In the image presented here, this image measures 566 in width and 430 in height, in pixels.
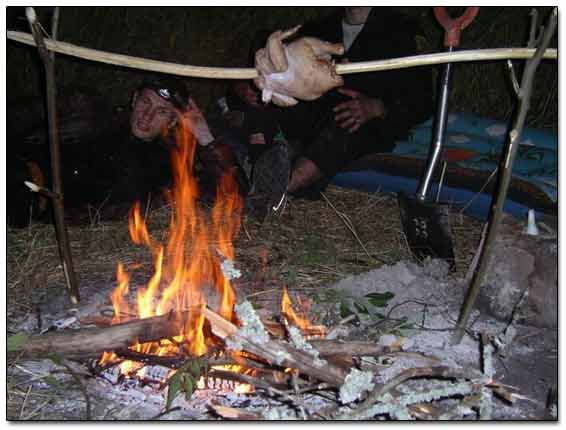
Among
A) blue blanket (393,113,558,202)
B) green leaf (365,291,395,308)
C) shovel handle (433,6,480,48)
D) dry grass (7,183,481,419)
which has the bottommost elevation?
green leaf (365,291,395,308)

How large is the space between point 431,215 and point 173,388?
1.65 meters

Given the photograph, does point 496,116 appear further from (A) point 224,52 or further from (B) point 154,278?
(B) point 154,278

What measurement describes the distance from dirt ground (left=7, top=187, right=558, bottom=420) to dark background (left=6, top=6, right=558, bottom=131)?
0.78 m

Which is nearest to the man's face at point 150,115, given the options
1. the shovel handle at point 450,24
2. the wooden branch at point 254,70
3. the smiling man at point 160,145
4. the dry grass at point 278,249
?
the smiling man at point 160,145

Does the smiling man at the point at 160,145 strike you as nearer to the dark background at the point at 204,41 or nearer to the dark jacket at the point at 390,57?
the dark background at the point at 204,41

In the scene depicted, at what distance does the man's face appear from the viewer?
385 centimetres

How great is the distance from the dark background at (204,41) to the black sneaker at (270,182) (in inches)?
20.7

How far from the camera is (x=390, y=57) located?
10.7 ft

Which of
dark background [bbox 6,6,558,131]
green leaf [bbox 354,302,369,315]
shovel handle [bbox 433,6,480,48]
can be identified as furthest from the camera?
dark background [bbox 6,6,558,131]

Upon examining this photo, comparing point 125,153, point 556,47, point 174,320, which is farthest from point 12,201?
point 556,47

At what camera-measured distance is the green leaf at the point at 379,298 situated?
2723mm

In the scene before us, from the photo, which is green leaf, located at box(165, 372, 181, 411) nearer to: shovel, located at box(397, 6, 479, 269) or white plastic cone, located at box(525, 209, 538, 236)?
white plastic cone, located at box(525, 209, 538, 236)

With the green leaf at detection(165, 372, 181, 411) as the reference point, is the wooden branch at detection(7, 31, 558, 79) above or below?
above

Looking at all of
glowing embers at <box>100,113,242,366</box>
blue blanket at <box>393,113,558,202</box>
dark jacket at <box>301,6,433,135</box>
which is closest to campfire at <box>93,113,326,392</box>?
glowing embers at <box>100,113,242,366</box>
